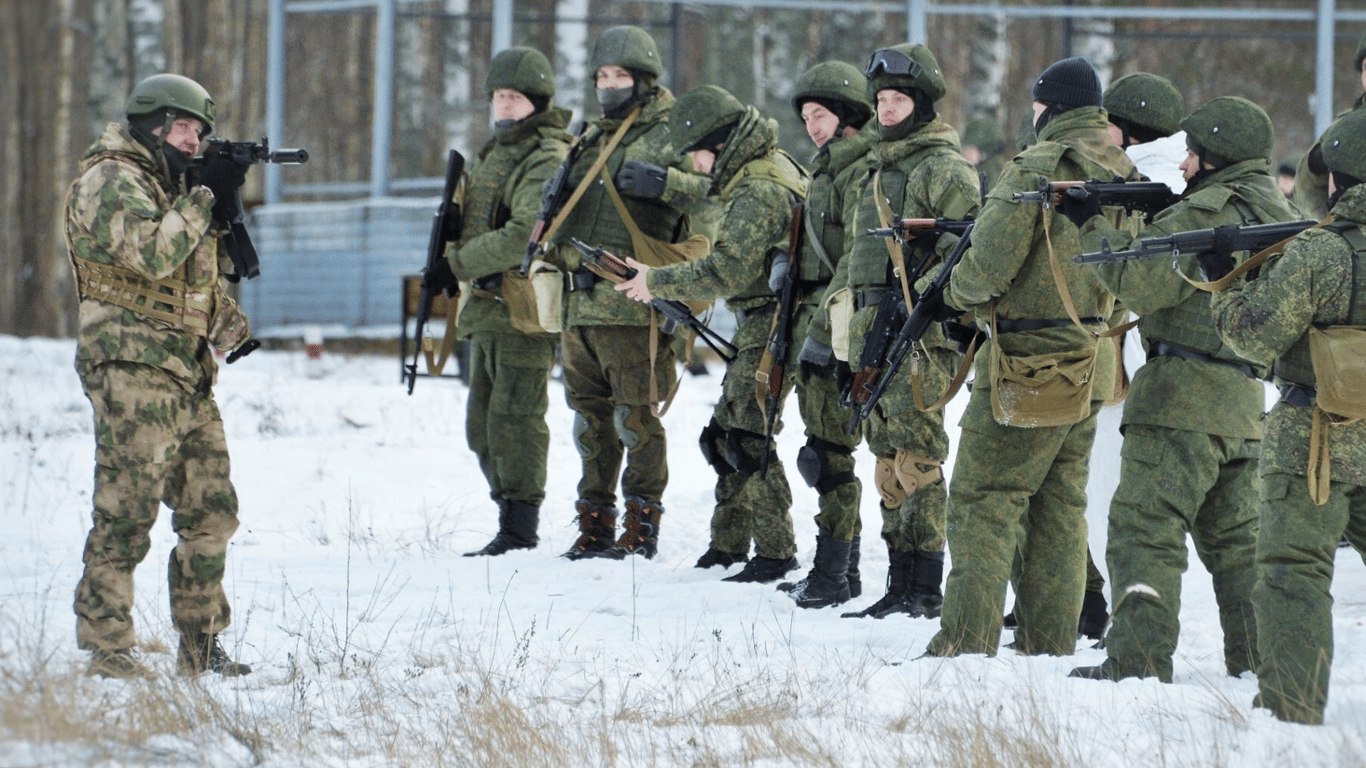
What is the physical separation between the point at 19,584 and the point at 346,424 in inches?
177

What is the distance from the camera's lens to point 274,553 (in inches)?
291

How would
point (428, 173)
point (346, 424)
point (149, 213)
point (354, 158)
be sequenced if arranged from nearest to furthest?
point (149, 213) → point (346, 424) → point (428, 173) → point (354, 158)

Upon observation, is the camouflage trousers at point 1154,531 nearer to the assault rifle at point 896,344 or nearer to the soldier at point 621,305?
the assault rifle at point 896,344

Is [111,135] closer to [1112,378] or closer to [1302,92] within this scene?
[1112,378]

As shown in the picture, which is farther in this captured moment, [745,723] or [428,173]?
[428,173]

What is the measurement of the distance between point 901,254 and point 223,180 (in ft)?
7.45

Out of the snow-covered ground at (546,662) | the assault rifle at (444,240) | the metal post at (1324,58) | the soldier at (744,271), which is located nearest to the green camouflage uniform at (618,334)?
the soldier at (744,271)

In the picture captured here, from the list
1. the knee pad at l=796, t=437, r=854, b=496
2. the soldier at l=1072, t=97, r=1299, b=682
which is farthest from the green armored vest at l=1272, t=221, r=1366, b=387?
the knee pad at l=796, t=437, r=854, b=496

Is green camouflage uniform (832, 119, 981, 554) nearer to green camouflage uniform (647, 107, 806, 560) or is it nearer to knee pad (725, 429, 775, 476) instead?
green camouflage uniform (647, 107, 806, 560)

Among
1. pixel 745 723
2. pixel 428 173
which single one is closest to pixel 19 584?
pixel 745 723

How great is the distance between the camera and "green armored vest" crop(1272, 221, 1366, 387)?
13.5ft

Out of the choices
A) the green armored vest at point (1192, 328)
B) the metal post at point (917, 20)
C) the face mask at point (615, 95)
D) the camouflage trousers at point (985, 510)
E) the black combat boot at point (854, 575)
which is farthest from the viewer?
the metal post at point (917, 20)

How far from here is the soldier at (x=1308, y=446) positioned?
4133mm

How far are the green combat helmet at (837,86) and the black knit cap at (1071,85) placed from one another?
4.37 ft
